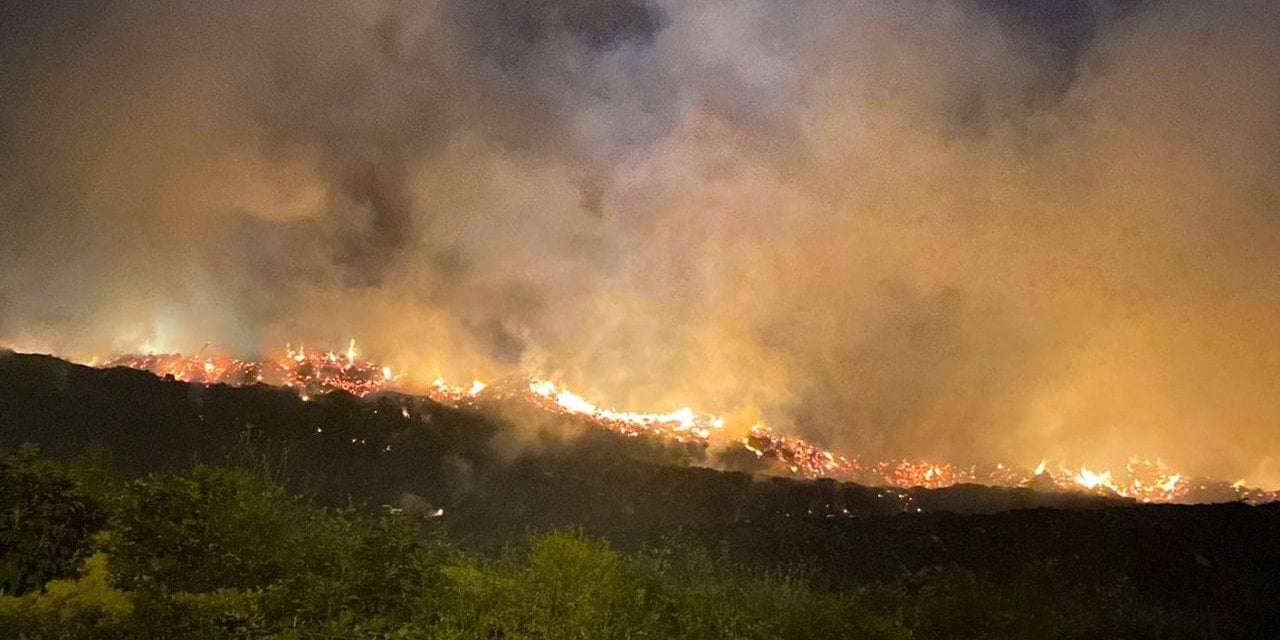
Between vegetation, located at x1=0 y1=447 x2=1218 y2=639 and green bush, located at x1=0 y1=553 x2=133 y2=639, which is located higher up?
vegetation, located at x1=0 y1=447 x2=1218 y2=639

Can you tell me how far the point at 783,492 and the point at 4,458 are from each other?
2932 inches

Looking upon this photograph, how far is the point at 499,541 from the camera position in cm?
4966

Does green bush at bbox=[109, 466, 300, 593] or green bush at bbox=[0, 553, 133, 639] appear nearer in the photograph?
green bush at bbox=[0, 553, 133, 639]

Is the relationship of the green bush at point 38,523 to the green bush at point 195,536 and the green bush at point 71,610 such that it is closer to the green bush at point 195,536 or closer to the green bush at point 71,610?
the green bush at point 71,610

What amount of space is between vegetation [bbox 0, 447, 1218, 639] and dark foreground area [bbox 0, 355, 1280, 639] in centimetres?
4

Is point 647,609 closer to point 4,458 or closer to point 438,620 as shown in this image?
point 438,620

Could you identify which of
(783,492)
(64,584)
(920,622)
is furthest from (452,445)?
(64,584)

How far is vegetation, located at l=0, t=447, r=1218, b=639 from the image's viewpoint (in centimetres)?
1005

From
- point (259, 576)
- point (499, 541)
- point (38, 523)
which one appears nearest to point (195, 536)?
point (259, 576)

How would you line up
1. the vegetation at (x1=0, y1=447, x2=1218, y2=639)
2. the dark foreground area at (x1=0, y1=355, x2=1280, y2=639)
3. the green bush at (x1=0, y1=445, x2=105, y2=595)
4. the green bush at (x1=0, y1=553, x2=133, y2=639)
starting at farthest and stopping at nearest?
the dark foreground area at (x1=0, y1=355, x2=1280, y2=639) → the green bush at (x1=0, y1=445, x2=105, y2=595) → the vegetation at (x1=0, y1=447, x2=1218, y2=639) → the green bush at (x1=0, y1=553, x2=133, y2=639)

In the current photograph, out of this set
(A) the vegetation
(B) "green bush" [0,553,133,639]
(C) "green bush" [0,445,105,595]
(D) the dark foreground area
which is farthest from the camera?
(D) the dark foreground area

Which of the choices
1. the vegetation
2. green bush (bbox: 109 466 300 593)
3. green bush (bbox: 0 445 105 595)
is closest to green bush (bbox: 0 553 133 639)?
the vegetation

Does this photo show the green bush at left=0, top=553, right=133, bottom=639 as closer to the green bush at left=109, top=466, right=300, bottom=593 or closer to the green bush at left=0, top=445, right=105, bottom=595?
the green bush at left=109, top=466, right=300, bottom=593

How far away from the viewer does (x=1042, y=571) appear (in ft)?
124
